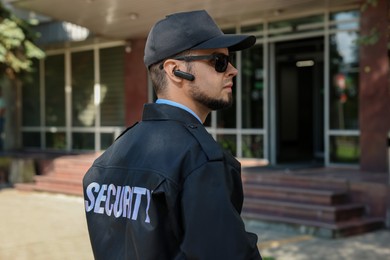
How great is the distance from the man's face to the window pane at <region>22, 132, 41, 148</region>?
15571mm

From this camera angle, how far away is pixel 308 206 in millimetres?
7609

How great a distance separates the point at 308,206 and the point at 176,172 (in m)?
6.54

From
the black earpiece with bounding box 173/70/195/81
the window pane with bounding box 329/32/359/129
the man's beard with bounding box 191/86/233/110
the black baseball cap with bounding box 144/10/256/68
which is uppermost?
the window pane with bounding box 329/32/359/129

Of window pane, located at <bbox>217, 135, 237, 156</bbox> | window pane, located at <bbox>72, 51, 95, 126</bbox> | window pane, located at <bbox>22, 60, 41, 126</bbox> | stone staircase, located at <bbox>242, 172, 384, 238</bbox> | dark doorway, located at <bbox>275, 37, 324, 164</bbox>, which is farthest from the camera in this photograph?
window pane, located at <bbox>22, 60, 41, 126</bbox>

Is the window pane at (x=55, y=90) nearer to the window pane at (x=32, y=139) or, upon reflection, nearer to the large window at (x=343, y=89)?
the window pane at (x=32, y=139)

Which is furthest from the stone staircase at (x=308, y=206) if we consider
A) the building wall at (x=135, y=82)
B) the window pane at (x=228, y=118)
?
the building wall at (x=135, y=82)

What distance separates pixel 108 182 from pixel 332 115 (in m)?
9.10

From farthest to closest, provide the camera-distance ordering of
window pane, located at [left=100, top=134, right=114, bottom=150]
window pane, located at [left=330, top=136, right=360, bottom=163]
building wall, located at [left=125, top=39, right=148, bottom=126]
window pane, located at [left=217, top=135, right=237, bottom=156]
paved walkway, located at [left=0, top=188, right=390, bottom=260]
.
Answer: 1. window pane, located at [left=100, top=134, right=114, bottom=150]
2. building wall, located at [left=125, top=39, right=148, bottom=126]
3. window pane, located at [left=217, top=135, right=237, bottom=156]
4. window pane, located at [left=330, top=136, right=360, bottom=163]
5. paved walkway, located at [left=0, top=188, right=390, bottom=260]

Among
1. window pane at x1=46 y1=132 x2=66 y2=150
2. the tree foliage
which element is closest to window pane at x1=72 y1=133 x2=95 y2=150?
window pane at x1=46 y1=132 x2=66 y2=150

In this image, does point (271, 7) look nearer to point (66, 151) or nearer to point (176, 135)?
point (66, 151)

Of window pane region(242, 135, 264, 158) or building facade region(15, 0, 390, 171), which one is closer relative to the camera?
building facade region(15, 0, 390, 171)

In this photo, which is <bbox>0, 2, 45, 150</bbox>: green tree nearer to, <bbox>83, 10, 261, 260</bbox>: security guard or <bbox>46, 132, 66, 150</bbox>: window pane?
<bbox>46, 132, 66, 150</bbox>: window pane

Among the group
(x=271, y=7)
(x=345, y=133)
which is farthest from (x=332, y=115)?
(x=271, y=7)

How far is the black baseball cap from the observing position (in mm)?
1553
